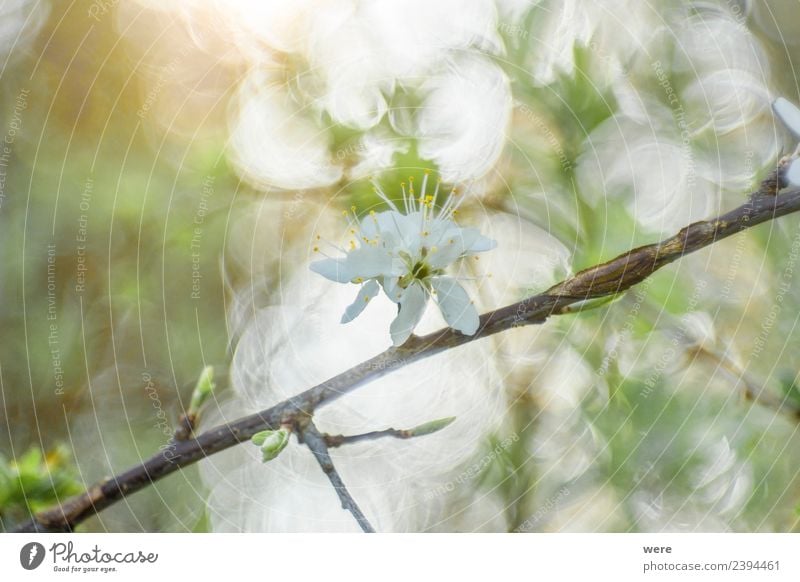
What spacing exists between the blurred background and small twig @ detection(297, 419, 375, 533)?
3 centimetres

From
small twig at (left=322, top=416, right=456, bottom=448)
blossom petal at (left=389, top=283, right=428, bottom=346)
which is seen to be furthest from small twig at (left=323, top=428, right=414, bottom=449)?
blossom petal at (left=389, top=283, right=428, bottom=346)

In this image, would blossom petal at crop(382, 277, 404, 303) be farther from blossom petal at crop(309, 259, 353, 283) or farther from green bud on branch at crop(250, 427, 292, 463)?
green bud on branch at crop(250, 427, 292, 463)

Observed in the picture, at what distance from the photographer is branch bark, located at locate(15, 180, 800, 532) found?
68 cm

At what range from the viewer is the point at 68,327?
73 centimetres

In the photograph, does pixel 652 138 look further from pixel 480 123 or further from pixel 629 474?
pixel 629 474

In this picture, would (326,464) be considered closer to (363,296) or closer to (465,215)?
(363,296)

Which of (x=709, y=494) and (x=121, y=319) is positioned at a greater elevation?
(x=121, y=319)

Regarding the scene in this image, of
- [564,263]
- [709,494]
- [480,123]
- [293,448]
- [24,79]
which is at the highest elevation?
[24,79]

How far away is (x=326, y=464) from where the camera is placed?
0.69 metres

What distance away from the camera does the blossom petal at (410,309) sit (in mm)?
637

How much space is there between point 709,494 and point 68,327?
0.69 m

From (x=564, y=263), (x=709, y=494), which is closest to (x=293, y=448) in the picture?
(x=564, y=263)
